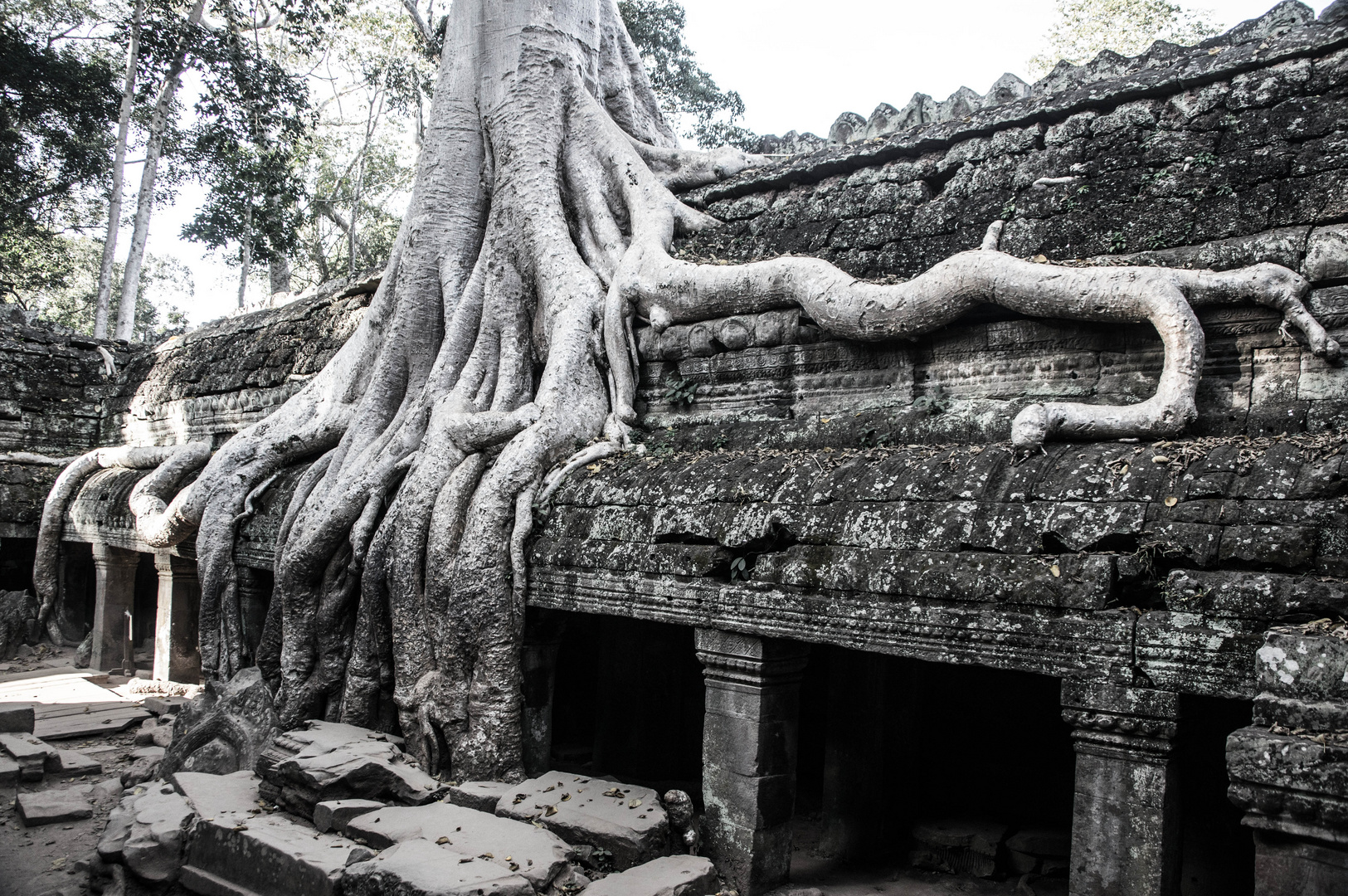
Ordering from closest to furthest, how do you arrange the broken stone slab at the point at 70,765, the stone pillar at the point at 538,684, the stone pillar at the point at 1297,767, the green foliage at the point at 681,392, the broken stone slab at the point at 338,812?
the stone pillar at the point at 1297,767, the broken stone slab at the point at 338,812, the stone pillar at the point at 538,684, the green foliage at the point at 681,392, the broken stone slab at the point at 70,765

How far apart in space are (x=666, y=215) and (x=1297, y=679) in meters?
4.77

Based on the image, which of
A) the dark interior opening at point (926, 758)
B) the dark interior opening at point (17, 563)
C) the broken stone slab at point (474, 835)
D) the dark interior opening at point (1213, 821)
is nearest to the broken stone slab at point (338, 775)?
the broken stone slab at point (474, 835)

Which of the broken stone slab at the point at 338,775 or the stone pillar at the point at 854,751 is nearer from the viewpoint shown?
the broken stone slab at the point at 338,775

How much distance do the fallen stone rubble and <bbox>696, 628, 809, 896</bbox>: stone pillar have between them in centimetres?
20

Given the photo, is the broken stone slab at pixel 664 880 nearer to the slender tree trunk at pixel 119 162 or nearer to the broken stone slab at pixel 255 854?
the broken stone slab at pixel 255 854

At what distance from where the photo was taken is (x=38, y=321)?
14289 mm

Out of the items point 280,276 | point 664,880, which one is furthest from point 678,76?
point 664,880

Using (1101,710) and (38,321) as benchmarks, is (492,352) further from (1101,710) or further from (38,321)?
(38,321)

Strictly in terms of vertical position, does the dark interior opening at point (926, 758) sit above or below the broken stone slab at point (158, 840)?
above

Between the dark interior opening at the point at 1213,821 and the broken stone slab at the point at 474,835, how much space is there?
102 inches

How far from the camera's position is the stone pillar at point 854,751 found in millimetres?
4973

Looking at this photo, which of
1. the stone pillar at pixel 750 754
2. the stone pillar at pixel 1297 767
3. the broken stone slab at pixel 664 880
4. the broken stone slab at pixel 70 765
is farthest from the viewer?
the broken stone slab at pixel 70 765

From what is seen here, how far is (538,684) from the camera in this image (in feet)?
17.7

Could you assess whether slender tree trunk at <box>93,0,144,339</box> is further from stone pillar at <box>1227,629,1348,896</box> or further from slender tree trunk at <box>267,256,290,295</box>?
stone pillar at <box>1227,629,1348,896</box>
